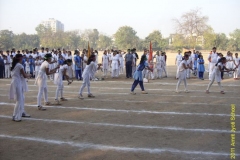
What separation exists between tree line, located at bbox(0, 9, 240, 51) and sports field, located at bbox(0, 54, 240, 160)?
3855cm

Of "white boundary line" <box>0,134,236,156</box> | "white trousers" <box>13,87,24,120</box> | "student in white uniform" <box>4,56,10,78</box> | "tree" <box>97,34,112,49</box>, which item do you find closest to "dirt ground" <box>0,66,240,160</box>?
"white boundary line" <box>0,134,236,156</box>

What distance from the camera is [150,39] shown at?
2110 inches

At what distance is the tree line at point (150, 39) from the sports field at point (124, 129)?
1518 inches

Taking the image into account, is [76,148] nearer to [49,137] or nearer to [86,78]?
[49,137]

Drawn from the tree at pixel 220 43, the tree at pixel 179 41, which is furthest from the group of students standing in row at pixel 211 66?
the tree at pixel 179 41

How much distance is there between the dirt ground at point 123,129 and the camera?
5410 millimetres

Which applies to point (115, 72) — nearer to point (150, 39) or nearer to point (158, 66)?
point (158, 66)

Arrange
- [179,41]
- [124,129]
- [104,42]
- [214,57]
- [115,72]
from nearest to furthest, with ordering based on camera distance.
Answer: [124,129], [214,57], [115,72], [179,41], [104,42]

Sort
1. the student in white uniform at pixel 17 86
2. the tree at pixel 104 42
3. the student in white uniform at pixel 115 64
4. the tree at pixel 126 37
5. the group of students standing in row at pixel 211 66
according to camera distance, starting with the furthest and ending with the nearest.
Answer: the tree at pixel 104 42 → the tree at pixel 126 37 → the student in white uniform at pixel 115 64 → the group of students standing in row at pixel 211 66 → the student in white uniform at pixel 17 86

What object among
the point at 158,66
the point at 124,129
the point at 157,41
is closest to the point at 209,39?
the point at 157,41

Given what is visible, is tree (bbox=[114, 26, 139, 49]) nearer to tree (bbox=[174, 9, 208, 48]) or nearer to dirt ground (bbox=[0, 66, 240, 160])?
tree (bbox=[174, 9, 208, 48])

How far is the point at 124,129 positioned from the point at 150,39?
47.9 m

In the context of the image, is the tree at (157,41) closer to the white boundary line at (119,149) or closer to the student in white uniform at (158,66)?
the student in white uniform at (158,66)

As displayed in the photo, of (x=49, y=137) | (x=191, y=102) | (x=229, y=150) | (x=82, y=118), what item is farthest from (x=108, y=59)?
(x=229, y=150)
